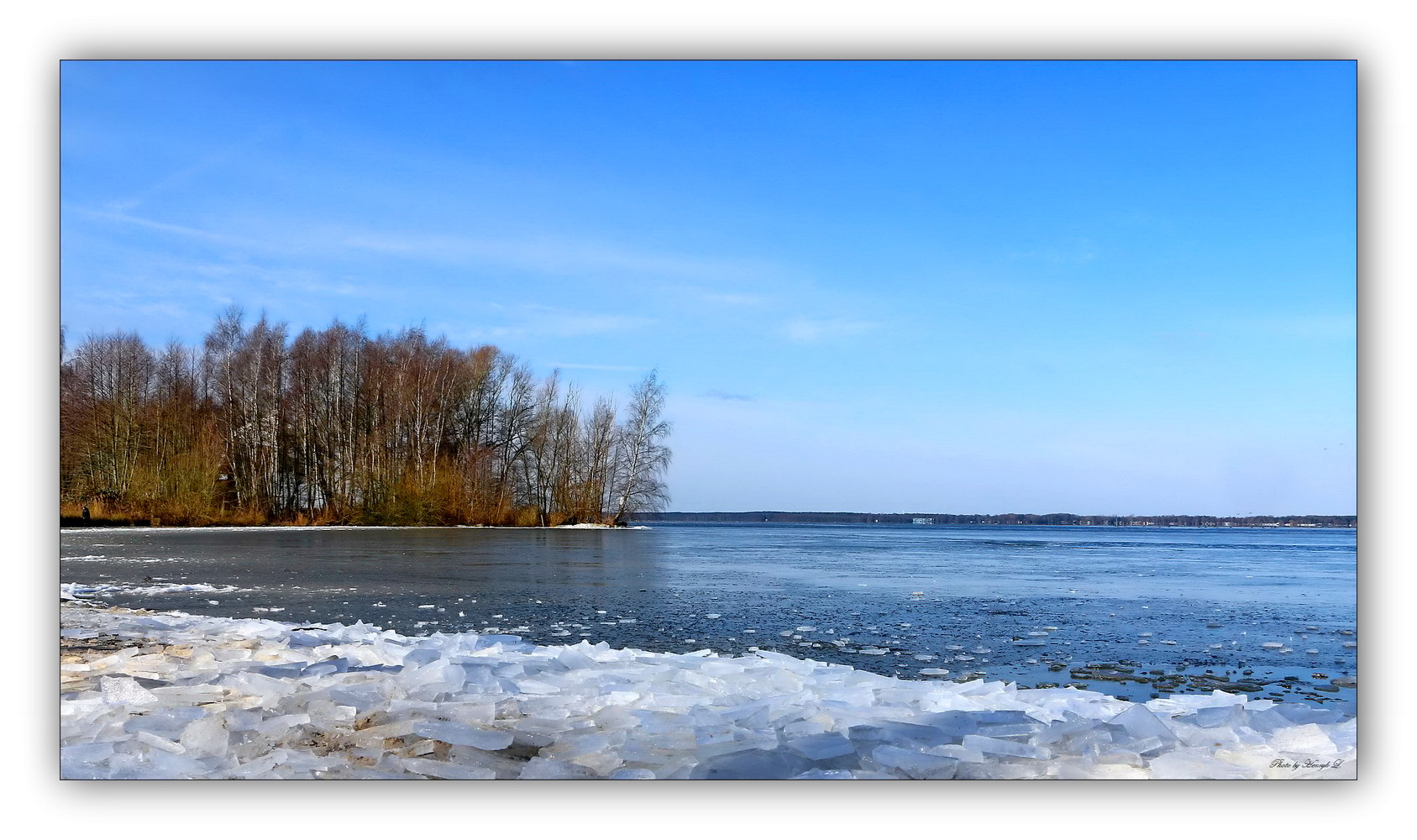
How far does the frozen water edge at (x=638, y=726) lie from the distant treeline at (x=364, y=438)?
29.2ft

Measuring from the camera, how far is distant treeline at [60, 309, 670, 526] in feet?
48.6

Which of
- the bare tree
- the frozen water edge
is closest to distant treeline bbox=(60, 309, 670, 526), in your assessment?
the bare tree

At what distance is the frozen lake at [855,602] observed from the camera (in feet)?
15.0

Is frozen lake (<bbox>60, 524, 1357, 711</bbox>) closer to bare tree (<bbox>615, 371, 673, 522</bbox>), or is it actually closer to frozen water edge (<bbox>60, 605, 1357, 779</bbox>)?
frozen water edge (<bbox>60, 605, 1357, 779</bbox>)

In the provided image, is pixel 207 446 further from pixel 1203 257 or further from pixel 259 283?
pixel 1203 257

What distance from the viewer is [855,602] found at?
721 centimetres

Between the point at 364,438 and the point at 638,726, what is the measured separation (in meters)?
21.4

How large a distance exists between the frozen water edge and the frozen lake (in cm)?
65

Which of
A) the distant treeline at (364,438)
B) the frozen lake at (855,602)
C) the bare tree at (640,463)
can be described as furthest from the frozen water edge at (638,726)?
the bare tree at (640,463)

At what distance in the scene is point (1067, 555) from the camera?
50.2 ft

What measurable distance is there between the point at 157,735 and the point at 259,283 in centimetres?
439

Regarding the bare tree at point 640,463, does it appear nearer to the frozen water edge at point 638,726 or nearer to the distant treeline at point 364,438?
the distant treeline at point 364,438
